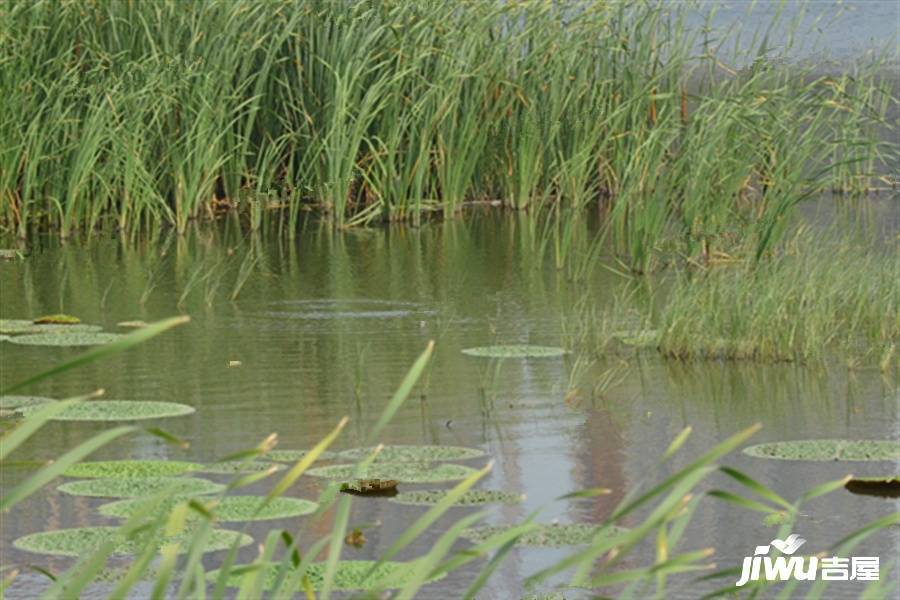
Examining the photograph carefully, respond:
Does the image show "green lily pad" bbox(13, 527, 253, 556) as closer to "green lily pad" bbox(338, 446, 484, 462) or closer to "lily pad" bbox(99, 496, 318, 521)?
"lily pad" bbox(99, 496, 318, 521)

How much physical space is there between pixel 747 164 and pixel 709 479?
5.71 metres

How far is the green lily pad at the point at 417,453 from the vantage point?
21.9 ft

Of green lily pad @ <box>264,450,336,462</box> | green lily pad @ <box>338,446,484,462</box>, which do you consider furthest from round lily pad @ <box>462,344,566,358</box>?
green lily pad @ <box>264,450,336,462</box>

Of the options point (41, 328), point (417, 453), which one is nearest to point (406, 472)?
point (417, 453)

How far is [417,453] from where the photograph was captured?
22.1ft

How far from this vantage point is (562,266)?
39.7ft

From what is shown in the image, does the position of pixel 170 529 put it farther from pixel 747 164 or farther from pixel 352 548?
pixel 747 164

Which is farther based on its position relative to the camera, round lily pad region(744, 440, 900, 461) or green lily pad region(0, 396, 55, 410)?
green lily pad region(0, 396, 55, 410)

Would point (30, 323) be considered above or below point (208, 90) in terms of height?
below

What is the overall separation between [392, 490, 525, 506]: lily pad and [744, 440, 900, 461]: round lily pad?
3.34 feet

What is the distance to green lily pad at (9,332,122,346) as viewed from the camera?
901 cm

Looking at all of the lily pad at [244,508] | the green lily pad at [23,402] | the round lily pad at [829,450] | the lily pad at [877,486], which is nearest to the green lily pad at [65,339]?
the green lily pad at [23,402]

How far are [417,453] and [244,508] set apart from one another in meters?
0.97

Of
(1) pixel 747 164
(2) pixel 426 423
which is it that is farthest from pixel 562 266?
(2) pixel 426 423
